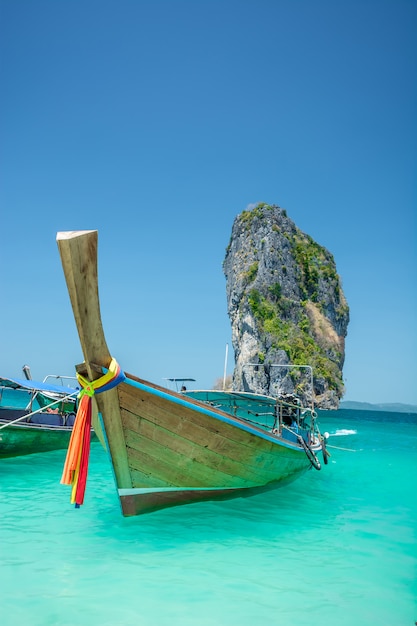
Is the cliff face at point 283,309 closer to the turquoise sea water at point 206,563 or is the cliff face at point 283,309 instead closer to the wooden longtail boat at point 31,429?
the wooden longtail boat at point 31,429

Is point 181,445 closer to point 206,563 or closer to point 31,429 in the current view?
point 206,563

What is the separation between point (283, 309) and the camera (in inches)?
2269

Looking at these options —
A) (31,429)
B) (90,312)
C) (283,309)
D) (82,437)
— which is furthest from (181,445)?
(283,309)

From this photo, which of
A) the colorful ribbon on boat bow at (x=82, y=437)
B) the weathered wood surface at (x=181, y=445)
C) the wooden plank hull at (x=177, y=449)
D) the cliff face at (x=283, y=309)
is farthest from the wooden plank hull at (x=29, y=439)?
the cliff face at (x=283, y=309)

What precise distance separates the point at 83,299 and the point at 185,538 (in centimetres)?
381

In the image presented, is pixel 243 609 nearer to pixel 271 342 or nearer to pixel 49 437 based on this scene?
pixel 49 437

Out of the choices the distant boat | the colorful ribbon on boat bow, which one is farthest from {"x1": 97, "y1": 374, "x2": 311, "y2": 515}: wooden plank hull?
the distant boat

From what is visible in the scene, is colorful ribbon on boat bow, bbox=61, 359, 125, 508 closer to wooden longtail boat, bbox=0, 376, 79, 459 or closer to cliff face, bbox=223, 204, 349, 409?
wooden longtail boat, bbox=0, 376, 79, 459

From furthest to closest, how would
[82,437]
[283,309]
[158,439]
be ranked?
[283,309] < [158,439] < [82,437]

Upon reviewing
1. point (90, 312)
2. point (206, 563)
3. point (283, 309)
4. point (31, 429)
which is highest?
point (283, 309)

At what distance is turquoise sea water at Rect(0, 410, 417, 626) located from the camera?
4.16m

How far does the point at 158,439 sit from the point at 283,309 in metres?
53.1

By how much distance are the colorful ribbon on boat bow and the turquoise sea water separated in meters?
0.98

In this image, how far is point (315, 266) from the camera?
209 ft
